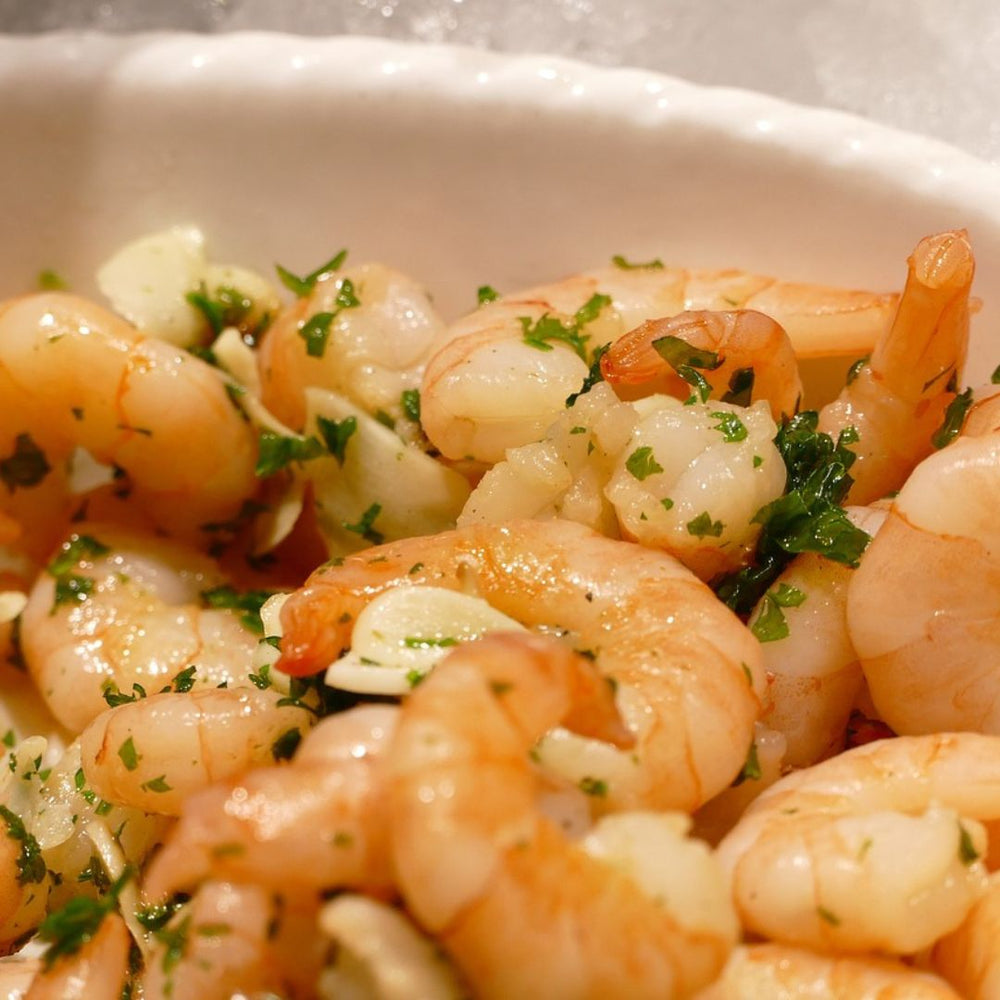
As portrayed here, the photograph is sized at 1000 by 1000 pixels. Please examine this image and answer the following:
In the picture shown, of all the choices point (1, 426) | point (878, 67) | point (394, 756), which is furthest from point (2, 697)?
point (878, 67)

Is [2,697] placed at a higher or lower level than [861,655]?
lower

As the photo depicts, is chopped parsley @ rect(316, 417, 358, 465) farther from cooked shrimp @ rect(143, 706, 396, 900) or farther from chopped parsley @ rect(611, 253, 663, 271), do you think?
cooked shrimp @ rect(143, 706, 396, 900)

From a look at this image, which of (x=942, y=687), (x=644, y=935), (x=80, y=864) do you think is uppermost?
(x=644, y=935)

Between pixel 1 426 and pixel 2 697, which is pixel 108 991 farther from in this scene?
pixel 1 426

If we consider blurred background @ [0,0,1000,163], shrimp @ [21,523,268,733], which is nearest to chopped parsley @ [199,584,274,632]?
shrimp @ [21,523,268,733]

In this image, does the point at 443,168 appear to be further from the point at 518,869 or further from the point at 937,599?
the point at 518,869

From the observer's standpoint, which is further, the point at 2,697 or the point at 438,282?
the point at 438,282

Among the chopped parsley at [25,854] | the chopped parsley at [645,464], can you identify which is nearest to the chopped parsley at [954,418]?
the chopped parsley at [645,464]
